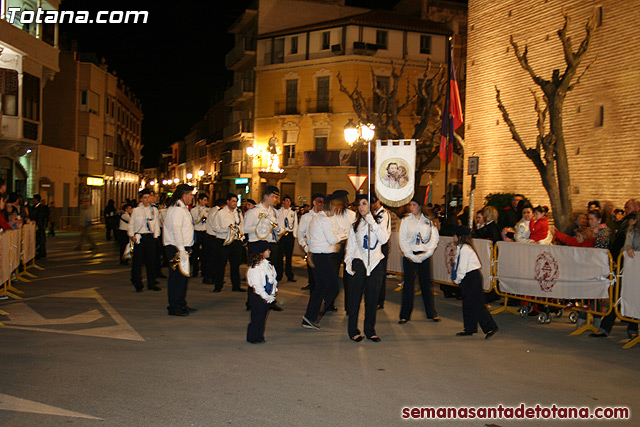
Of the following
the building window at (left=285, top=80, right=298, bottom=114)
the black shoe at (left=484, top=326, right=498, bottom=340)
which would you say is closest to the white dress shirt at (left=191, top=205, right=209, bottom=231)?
the black shoe at (left=484, top=326, right=498, bottom=340)

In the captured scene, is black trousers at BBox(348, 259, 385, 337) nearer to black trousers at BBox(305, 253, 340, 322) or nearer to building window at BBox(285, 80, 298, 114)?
black trousers at BBox(305, 253, 340, 322)

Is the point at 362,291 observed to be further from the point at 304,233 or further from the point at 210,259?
the point at 210,259

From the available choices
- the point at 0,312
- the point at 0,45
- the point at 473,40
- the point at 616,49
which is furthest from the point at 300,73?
the point at 0,312

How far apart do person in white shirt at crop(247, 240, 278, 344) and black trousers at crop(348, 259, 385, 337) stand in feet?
3.51

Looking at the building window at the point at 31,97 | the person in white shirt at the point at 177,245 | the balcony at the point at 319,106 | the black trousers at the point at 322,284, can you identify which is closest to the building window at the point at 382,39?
the balcony at the point at 319,106

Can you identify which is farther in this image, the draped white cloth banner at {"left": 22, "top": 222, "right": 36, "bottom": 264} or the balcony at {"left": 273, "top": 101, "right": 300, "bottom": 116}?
the balcony at {"left": 273, "top": 101, "right": 300, "bottom": 116}

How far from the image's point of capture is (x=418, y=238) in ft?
31.6

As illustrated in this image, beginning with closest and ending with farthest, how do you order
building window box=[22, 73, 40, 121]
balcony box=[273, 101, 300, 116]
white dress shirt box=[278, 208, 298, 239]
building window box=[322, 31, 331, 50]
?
white dress shirt box=[278, 208, 298, 239] < building window box=[22, 73, 40, 121] < building window box=[322, 31, 331, 50] < balcony box=[273, 101, 300, 116]

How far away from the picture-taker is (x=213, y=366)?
6516mm

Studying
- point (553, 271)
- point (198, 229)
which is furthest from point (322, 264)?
point (198, 229)

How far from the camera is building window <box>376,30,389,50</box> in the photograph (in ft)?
134

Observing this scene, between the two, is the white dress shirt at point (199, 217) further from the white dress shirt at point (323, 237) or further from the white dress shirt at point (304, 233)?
the white dress shirt at point (323, 237)

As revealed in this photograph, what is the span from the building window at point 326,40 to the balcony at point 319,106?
3641mm

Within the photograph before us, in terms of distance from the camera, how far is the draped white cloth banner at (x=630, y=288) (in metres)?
8.24
